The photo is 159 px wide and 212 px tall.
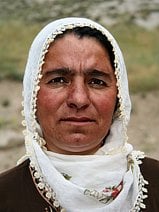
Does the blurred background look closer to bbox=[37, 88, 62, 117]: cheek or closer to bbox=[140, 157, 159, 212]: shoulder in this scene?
bbox=[140, 157, 159, 212]: shoulder

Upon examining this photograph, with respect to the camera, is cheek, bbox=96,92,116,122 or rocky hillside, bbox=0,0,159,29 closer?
cheek, bbox=96,92,116,122

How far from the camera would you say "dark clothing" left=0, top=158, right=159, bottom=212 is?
2.36 metres

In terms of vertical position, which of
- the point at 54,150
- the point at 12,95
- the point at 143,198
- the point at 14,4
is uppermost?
the point at 14,4

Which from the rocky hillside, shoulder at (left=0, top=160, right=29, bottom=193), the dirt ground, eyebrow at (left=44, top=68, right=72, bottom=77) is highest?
the rocky hillside

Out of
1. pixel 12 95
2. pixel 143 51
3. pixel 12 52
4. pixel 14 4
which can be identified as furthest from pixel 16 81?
pixel 14 4

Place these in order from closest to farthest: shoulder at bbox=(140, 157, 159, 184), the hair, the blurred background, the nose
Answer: the nose → the hair → shoulder at bbox=(140, 157, 159, 184) → the blurred background

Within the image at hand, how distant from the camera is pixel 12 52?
1081 centimetres

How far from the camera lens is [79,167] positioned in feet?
7.82

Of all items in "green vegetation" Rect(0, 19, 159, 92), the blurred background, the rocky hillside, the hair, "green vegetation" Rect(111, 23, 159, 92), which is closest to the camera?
the hair

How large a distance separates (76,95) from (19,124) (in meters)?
5.79

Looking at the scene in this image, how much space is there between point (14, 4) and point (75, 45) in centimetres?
1168

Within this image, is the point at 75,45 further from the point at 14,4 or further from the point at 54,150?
the point at 14,4

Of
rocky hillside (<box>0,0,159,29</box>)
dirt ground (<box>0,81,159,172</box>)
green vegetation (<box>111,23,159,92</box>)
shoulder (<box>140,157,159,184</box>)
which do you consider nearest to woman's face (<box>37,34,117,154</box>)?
shoulder (<box>140,157,159,184</box>)

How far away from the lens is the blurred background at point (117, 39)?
7715 mm
